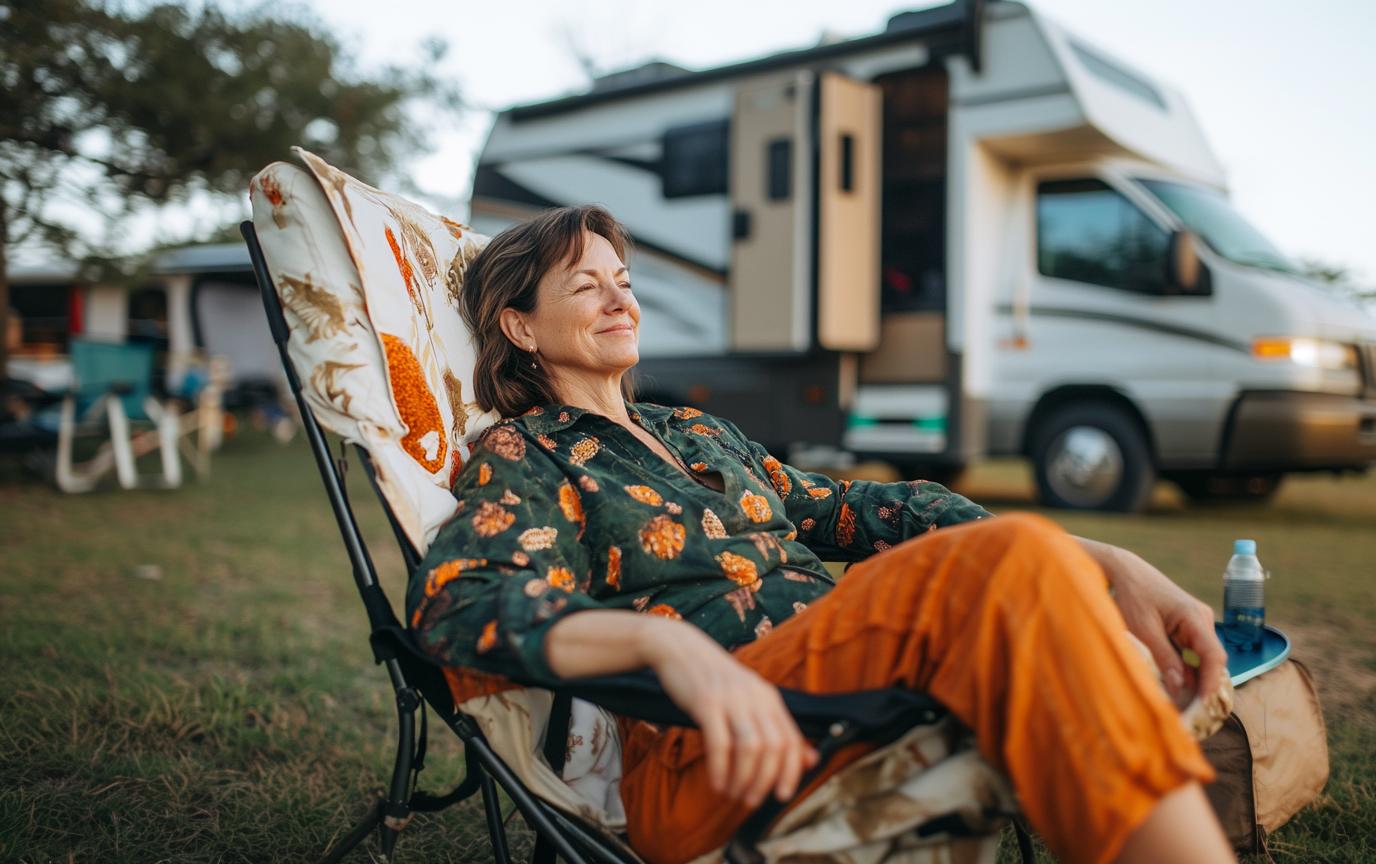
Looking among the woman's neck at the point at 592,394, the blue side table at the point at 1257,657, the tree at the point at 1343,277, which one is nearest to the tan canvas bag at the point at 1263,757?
the blue side table at the point at 1257,657

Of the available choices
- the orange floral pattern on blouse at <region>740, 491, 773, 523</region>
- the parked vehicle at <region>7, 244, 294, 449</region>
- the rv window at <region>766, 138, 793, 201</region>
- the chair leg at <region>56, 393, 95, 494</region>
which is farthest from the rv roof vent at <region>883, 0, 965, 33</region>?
the parked vehicle at <region>7, 244, 294, 449</region>

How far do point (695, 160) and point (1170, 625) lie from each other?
506 cm

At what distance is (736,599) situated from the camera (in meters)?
1.39

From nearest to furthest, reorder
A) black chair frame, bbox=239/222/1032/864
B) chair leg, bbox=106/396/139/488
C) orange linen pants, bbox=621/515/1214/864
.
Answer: orange linen pants, bbox=621/515/1214/864 → black chair frame, bbox=239/222/1032/864 → chair leg, bbox=106/396/139/488

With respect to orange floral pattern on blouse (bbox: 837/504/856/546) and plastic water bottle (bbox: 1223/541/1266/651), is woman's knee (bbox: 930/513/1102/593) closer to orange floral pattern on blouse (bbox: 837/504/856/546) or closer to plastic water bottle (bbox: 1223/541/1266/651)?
orange floral pattern on blouse (bbox: 837/504/856/546)

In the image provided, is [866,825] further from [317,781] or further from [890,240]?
[890,240]

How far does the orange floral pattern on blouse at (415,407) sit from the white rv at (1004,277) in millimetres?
3965

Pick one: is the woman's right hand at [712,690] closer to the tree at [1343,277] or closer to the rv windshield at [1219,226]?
the rv windshield at [1219,226]

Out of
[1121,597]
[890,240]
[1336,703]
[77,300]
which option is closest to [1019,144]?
[890,240]

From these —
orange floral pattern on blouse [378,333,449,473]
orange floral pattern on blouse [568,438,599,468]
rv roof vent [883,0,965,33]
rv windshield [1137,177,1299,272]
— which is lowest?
orange floral pattern on blouse [568,438,599,468]

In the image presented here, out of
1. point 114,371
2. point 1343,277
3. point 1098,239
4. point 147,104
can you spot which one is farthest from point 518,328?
point 1343,277

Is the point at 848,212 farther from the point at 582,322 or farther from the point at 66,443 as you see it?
the point at 66,443

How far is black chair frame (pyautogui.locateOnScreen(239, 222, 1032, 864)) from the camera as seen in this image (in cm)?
99

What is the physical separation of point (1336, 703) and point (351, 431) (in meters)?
2.56
